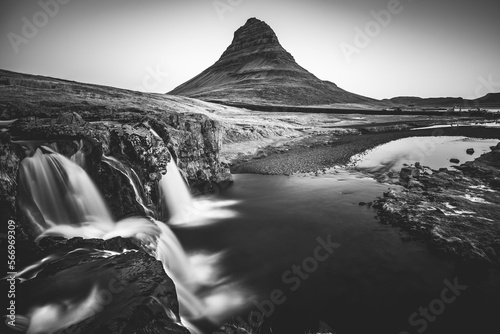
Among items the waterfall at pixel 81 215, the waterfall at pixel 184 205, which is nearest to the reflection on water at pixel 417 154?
the waterfall at pixel 184 205

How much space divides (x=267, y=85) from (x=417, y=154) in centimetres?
12055

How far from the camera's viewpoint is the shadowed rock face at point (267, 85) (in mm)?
119250

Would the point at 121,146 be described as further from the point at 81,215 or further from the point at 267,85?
the point at 267,85

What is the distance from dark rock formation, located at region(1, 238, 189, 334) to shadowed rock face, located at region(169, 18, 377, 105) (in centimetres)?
9633

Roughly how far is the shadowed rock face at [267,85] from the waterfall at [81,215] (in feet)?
303

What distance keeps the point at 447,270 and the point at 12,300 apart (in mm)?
11906

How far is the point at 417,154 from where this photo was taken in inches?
1049

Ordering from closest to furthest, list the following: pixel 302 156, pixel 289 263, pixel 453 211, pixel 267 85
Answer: pixel 289 263, pixel 453 211, pixel 302 156, pixel 267 85

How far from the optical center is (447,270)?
26.7 ft

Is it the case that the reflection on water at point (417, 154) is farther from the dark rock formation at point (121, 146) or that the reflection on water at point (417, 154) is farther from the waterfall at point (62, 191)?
the waterfall at point (62, 191)

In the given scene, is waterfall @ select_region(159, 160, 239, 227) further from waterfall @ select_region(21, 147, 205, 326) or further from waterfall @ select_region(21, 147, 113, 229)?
waterfall @ select_region(21, 147, 113, 229)

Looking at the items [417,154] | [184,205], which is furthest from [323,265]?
[417,154]

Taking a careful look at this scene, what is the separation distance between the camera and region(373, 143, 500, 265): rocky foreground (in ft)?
28.9

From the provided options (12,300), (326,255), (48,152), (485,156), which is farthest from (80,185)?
(485,156)
